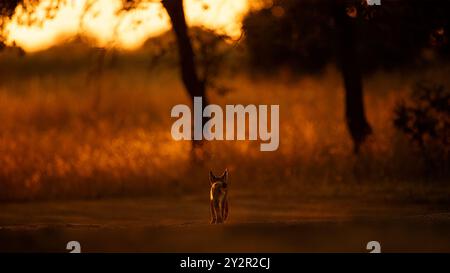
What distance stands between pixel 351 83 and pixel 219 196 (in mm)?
10296

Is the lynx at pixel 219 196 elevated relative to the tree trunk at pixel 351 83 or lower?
lower

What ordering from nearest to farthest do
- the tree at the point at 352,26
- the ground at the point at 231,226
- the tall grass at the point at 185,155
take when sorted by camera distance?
the ground at the point at 231,226 < the tall grass at the point at 185,155 < the tree at the point at 352,26

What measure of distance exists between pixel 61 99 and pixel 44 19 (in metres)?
20.6

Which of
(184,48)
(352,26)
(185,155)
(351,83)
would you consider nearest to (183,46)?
(184,48)

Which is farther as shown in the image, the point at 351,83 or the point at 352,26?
the point at 352,26

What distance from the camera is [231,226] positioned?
16.7 m

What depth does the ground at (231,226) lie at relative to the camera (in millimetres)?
14836

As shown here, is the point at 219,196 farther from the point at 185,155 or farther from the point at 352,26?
the point at 352,26

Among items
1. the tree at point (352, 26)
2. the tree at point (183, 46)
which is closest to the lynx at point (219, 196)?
the tree at point (352, 26)

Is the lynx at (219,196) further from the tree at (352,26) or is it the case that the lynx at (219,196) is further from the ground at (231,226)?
the tree at (352,26)

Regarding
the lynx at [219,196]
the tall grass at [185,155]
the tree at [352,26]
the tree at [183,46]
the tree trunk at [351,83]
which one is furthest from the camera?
the tree trunk at [351,83]

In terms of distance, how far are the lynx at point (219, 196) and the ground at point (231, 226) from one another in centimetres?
18

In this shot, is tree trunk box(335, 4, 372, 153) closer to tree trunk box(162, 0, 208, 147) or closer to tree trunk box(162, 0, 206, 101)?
tree trunk box(162, 0, 208, 147)

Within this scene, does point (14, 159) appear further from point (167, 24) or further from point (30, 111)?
point (30, 111)
